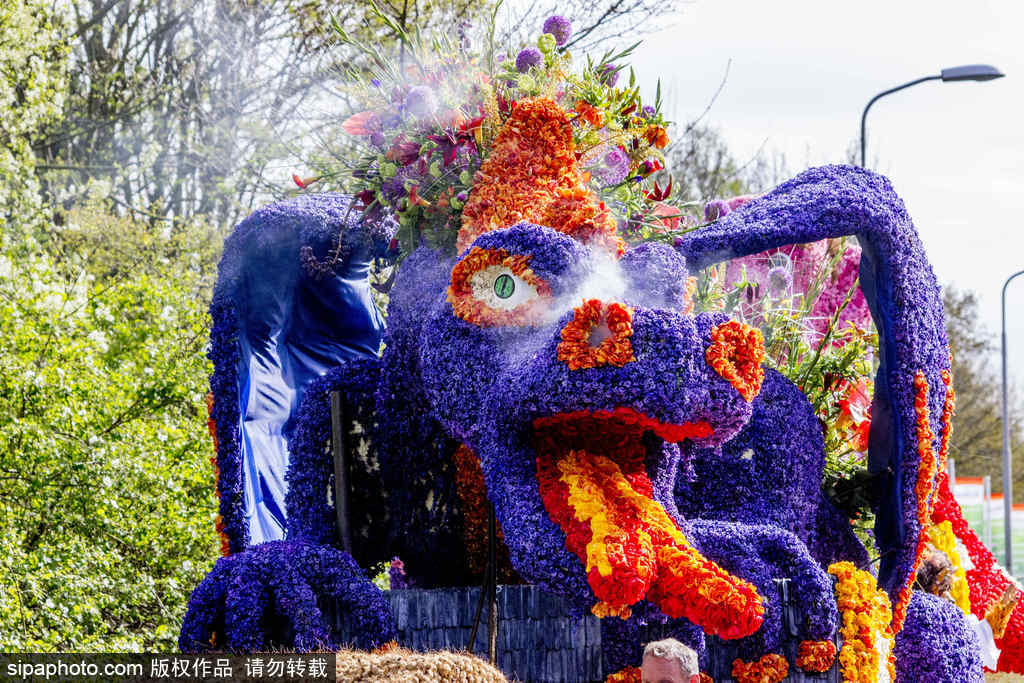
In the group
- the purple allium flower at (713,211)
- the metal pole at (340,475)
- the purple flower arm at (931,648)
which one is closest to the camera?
the metal pole at (340,475)

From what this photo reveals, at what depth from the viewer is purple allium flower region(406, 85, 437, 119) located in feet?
17.9

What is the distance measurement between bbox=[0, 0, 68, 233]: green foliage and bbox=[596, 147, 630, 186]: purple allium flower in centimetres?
637

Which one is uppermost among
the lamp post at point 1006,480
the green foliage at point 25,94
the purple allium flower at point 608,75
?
the green foliage at point 25,94

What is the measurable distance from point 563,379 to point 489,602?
3.97 ft

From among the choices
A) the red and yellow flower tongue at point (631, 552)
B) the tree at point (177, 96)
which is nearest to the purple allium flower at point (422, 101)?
the red and yellow flower tongue at point (631, 552)

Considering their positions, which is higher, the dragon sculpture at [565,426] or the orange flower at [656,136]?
the orange flower at [656,136]

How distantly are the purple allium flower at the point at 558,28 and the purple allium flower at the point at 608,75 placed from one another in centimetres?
22

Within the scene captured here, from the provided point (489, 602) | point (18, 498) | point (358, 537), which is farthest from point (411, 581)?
point (18, 498)

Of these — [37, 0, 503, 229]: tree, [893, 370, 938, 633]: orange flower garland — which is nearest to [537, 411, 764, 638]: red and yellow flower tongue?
[893, 370, 938, 633]: orange flower garland

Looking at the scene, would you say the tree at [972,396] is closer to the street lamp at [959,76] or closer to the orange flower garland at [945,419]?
the street lamp at [959,76]

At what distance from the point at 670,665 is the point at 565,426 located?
1063 millimetres

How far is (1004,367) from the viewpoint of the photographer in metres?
22.0

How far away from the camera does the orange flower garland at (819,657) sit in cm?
503

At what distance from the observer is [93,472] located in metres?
8.48
